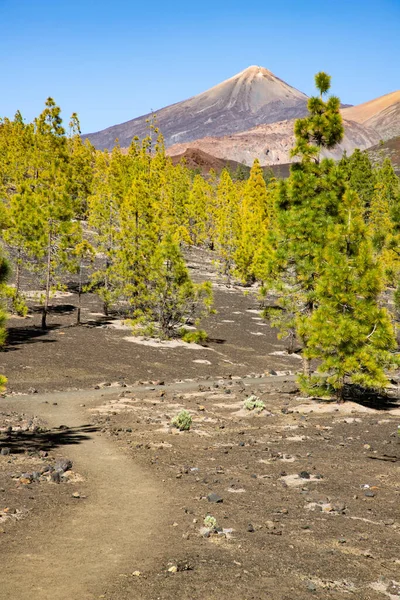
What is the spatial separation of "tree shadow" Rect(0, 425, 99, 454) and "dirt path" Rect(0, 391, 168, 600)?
1.92 meters

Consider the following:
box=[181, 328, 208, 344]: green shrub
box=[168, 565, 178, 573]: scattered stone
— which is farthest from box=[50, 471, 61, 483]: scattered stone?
box=[181, 328, 208, 344]: green shrub

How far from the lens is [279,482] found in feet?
34.4

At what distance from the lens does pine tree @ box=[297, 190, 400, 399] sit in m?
17.1

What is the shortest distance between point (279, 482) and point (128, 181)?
45319mm

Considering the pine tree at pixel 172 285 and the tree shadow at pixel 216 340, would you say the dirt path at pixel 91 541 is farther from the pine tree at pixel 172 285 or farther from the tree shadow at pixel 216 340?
the tree shadow at pixel 216 340

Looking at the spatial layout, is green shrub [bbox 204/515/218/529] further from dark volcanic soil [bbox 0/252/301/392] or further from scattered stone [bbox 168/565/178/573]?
dark volcanic soil [bbox 0/252/301/392]

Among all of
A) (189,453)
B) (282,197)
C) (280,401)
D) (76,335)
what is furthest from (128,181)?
(189,453)

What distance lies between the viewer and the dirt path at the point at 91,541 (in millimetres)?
6195

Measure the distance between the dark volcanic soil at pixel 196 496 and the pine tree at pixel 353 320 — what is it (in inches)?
62.5

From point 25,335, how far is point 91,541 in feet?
82.6

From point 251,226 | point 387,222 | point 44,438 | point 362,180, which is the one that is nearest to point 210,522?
point 44,438

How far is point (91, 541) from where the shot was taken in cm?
748

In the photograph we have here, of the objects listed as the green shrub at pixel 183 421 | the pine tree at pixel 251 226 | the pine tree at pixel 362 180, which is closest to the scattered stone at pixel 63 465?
the green shrub at pixel 183 421

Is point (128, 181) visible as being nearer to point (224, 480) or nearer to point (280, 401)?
point (280, 401)
